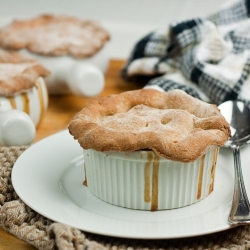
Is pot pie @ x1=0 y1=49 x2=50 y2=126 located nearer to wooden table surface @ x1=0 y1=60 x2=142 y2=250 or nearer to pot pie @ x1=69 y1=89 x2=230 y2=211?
wooden table surface @ x1=0 y1=60 x2=142 y2=250

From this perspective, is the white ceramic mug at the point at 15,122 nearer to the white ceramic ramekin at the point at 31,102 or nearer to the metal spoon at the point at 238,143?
the white ceramic ramekin at the point at 31,102

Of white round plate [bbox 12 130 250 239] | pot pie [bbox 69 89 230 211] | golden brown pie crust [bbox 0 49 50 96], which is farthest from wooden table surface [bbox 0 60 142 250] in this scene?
pot pie [bbox 69 89 230 211]

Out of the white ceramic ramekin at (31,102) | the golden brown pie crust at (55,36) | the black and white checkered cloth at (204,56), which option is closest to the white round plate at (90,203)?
the white ceramic ramekin at (31,102)

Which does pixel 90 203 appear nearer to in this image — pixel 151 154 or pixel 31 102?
pixel 151 154

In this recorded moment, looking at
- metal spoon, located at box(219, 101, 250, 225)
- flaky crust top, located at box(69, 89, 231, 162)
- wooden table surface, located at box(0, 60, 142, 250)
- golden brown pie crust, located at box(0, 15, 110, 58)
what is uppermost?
flaky crust top, located at box(69, 89, 231, 162)

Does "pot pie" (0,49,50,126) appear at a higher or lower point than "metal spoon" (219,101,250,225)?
lower

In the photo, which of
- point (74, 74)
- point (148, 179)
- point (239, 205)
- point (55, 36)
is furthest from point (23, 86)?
point (239, 205)

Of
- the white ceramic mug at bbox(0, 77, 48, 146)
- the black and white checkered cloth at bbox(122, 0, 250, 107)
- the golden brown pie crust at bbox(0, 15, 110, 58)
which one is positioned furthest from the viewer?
the golden brown pie crust at bbox(0, 15, 110, 58)

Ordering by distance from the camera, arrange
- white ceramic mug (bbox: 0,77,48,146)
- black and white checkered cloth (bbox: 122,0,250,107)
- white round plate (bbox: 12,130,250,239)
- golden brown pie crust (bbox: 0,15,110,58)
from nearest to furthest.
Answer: white round plate (bbox: 12,130,250,239)
white ceramic mug (bbox: 0,77,48,146)
black and white checkered cloth (bbox: 122,0,250,107)
golden brown pie crust (bbox: 0,15,110,58)
